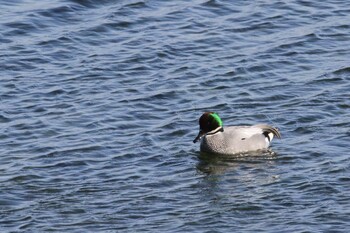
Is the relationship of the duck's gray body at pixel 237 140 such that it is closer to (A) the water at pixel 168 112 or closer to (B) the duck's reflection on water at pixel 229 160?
(B) the duck's reflection on water at pixel 229 160

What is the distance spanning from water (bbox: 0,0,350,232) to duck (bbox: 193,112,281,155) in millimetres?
234

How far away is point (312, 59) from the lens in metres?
20.7

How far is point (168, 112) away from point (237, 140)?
1.53 meters

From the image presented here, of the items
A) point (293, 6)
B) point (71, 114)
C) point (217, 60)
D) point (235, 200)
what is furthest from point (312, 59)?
point (235, 200)

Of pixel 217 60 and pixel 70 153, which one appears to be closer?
pixel 70 153

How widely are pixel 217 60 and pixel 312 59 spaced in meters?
1.71

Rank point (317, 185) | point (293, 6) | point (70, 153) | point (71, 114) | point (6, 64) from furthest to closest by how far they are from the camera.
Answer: point (293, 6), point (6, 64), point (71, 114), point (70, 153), point (317, 185)

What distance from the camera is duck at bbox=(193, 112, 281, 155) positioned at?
17234 millimetres

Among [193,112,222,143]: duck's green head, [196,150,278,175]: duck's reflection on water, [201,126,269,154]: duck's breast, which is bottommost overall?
[196,150,278,175]: duck's reflection on water

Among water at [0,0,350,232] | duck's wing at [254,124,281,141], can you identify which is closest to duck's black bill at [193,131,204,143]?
water at [0,0,350,232]

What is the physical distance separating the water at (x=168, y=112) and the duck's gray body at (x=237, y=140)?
8.9 inches

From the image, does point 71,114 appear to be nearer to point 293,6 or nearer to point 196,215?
point 196,215

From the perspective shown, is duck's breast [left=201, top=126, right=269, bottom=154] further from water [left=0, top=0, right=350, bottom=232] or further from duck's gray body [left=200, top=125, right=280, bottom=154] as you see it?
water [left=0, top=0, right=350, bottom=232]

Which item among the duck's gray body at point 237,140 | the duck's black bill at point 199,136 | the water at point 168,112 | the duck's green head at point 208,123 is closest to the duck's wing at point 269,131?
the duck's gray body at point 237,140
